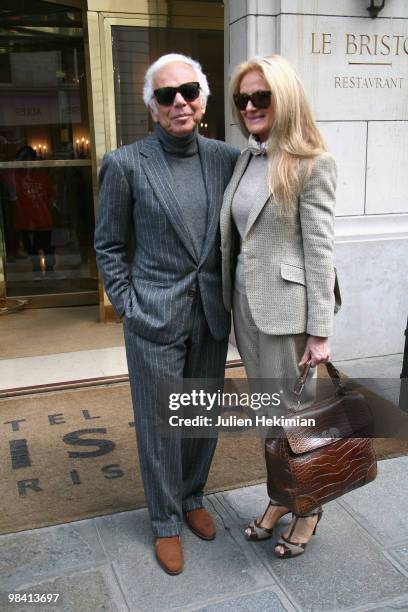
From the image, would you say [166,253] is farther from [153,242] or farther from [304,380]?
[304,380]

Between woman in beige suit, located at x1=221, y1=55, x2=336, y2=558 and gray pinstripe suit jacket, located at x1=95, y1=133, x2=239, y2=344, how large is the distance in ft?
0.29

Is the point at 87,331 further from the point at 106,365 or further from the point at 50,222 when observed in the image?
the point at 50,222

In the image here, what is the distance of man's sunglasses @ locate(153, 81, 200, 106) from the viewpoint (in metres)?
2.39

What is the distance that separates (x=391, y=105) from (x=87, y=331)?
3456mm

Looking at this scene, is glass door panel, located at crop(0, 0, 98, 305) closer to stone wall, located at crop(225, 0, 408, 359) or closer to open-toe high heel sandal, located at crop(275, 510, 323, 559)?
stone wall, located at crop(225, 0, 408, 359)

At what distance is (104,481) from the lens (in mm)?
3271

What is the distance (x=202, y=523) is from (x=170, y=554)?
0.27m

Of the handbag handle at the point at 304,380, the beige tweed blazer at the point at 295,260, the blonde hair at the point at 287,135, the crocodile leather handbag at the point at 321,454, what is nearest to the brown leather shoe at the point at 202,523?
the crocodile leather handbag at the point at 321,454

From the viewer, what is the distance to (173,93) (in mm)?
2391

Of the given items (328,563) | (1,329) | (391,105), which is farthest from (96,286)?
(328,563)

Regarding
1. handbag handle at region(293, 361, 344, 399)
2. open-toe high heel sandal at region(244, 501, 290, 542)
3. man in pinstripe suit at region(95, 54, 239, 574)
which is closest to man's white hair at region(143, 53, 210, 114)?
man in pinstripe suit at region(95, 54, 239, 574)

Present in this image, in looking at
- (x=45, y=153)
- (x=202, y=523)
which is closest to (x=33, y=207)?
(x=45, y=153)

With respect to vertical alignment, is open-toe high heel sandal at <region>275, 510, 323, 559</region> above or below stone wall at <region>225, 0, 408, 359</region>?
below

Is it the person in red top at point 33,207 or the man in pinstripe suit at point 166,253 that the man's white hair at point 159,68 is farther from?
the person in red top at point 33,207
